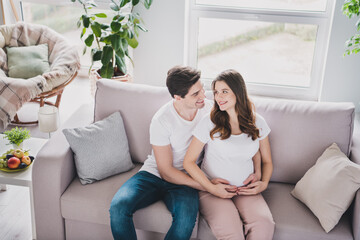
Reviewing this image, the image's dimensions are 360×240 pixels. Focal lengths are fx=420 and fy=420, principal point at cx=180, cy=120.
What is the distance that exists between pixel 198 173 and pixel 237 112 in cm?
35

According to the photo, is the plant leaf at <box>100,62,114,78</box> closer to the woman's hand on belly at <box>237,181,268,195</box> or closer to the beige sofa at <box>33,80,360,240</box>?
the beige sofa at <box>33,80,360,240</box>

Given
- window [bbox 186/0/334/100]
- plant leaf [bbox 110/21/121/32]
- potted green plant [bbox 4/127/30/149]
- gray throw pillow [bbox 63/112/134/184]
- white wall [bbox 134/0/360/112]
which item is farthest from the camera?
window [bbox 186/0/334/100]

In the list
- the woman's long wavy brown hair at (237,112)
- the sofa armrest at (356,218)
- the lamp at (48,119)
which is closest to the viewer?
the sofa armrest at (356,218)

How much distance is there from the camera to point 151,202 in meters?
2.02

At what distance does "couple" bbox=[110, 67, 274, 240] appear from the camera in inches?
75.4

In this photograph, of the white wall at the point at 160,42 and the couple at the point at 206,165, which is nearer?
the couple at the point at 206,165

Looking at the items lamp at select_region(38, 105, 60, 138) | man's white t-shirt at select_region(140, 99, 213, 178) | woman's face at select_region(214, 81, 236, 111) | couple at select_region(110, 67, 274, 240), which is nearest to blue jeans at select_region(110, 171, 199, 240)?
couple at select_region(110, 67, 274, 240)

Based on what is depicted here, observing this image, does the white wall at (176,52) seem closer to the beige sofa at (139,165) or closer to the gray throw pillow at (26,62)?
the gray throw pillow at (26,62)

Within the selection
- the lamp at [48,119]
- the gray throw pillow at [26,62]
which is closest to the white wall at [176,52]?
the gray throw pillow at [26,62]

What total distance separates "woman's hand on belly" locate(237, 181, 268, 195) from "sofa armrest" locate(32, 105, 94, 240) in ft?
2.85

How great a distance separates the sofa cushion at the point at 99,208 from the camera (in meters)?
1.99

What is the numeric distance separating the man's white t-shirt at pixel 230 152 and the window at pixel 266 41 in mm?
1729

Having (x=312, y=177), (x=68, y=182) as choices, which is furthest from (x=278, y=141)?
(x=68, y=182)

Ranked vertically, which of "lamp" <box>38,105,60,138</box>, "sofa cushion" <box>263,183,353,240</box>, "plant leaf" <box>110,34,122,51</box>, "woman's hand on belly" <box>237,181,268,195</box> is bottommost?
"sofa cushion" <box>263,183,353,240</box>
